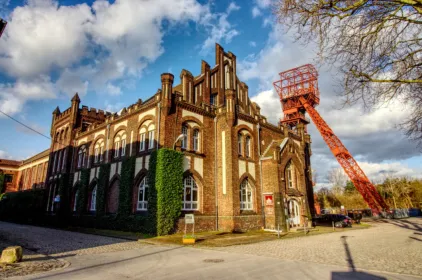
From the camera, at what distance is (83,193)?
26.6m

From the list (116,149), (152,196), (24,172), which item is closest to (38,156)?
(24,172)

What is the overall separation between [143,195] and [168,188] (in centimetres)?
299

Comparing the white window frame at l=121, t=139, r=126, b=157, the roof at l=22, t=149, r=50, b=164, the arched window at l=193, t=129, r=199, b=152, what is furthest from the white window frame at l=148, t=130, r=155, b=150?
the roof at l=22, t=149, r=50, b=164

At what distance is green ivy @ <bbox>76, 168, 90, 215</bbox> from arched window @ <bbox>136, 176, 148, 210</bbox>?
29.1 ft

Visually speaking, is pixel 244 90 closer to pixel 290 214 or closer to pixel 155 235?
pixel 290 214

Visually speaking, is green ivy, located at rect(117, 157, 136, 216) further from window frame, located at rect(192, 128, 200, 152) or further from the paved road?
the paved road

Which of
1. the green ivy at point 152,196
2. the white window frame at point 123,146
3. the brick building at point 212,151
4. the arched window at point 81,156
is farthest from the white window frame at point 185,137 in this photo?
the arched window at point 81,156

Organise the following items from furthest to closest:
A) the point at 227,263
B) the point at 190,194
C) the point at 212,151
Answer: the point at 212,151
the point at 190,194
the point at 227,263

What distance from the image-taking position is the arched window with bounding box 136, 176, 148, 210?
2020 cm

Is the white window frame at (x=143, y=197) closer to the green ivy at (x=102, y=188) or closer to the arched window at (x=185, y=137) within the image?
the arched window at (x=185, y=137)

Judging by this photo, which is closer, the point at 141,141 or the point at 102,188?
the point at 141,141

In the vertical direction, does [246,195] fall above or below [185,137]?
below

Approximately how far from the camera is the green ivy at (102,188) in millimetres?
23641

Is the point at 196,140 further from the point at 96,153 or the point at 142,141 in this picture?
the point at 96,153
